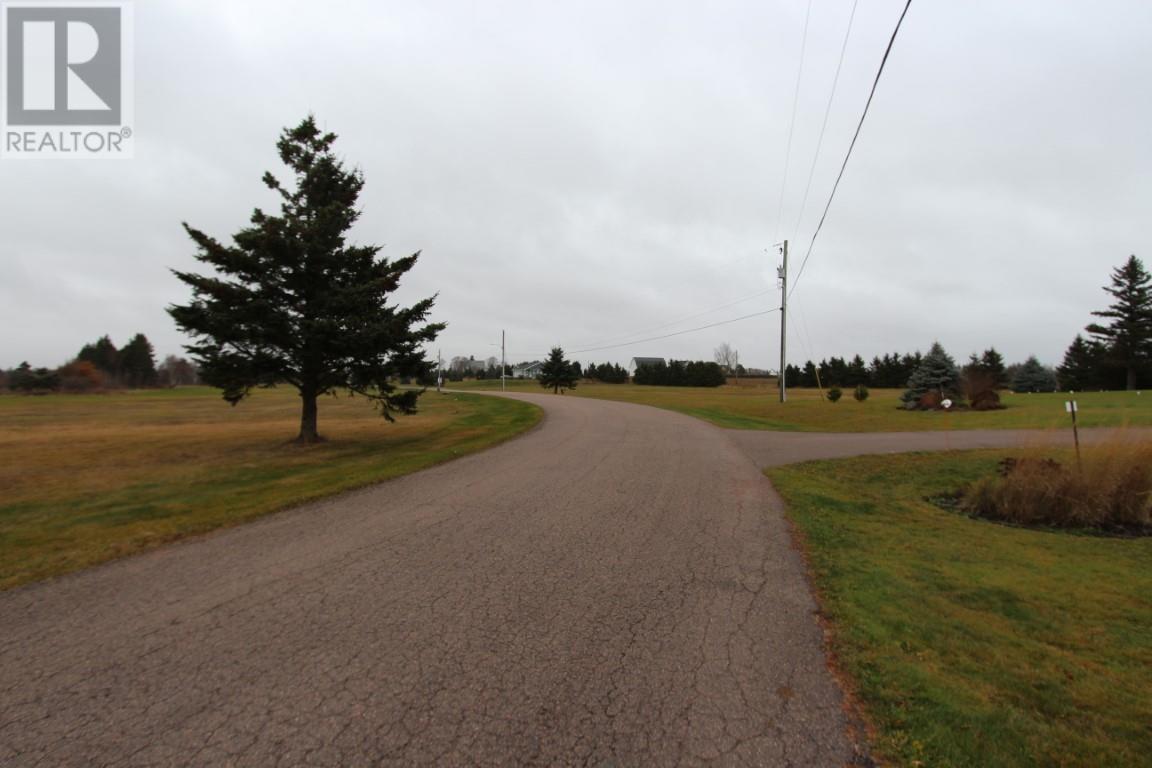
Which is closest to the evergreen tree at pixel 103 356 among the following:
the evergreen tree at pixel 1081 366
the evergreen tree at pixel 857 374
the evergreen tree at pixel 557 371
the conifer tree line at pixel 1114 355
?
the evergreen tree at pixel 557 371

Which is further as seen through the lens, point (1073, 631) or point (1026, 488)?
point (1026, 488)

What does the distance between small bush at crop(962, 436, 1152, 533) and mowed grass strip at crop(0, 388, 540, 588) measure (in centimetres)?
1063

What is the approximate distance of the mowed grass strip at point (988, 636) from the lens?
2.53 metres

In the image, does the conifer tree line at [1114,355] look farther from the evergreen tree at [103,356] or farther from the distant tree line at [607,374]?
the evergreen tree at [103,356]

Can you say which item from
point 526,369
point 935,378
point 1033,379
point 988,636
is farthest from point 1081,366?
point 526,369

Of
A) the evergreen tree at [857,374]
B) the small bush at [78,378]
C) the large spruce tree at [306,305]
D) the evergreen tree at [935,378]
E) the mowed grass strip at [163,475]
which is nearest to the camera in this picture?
the mowed grass strip at [163,475]

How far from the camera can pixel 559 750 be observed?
2.39m

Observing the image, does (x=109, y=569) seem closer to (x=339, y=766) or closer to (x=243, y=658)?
(x=243, y=658)

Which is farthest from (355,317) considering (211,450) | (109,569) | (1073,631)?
(1073,631)

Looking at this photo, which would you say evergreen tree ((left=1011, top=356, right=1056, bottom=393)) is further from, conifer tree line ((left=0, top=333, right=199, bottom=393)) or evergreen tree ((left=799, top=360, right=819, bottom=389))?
conifer tree line ((left=0, top=333, right=199, bottom=393))

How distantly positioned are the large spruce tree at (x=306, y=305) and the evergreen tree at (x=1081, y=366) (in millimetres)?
72922

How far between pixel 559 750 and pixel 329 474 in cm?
878

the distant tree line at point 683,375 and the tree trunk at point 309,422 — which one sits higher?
the distant tree line at point 683,375

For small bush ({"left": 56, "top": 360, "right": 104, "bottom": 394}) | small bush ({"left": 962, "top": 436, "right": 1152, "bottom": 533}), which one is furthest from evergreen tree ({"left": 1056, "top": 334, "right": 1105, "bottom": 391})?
small bush ({"left": 56, "top": 360, "right": 104, "bottom": 394})
